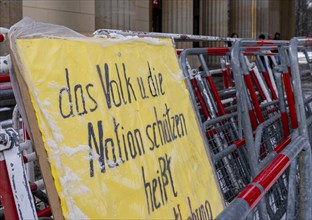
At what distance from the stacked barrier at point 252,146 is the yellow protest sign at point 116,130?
13 cm

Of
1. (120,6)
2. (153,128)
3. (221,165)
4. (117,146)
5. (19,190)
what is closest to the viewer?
(19,190)

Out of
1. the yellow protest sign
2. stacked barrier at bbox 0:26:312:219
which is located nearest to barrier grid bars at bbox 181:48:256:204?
stacked barrier at bbox 0:26:312:219

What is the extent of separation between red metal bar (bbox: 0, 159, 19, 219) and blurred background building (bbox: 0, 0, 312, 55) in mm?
5461

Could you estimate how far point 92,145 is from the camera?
1.40 m

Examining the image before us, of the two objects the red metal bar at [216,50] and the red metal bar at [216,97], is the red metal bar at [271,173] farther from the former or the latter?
the red metal bar at [216,97]

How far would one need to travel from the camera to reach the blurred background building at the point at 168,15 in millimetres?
10711

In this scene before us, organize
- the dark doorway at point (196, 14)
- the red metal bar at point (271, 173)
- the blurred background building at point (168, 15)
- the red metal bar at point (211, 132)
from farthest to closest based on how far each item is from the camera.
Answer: the dark doorway at point (196, 14) → the blurred background building at point (168, 15) → the red metal bar at point (211, 132) → the red metal bar at point (271, 173)

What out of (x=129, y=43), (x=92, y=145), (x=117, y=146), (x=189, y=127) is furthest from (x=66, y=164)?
(x=189, y=127)

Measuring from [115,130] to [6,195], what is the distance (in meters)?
0.41

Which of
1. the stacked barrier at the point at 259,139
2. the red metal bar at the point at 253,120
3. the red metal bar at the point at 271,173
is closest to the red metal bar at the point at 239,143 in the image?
the stacked barrier at the point at 259,139

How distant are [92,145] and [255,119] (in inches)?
97.3

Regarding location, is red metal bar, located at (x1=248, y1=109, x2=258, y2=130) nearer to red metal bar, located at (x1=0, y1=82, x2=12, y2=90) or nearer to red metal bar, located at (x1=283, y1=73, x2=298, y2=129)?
red metal bar, located at (x1=283, y1=73, x2=298, y2=129)

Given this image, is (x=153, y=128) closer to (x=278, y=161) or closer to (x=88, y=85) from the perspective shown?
(x=88, y=85)

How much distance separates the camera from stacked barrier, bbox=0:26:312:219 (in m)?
1.35
